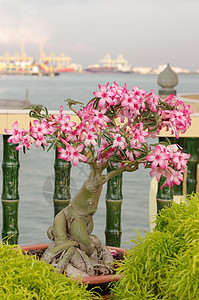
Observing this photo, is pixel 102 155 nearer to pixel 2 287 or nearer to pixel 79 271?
pixel 79 271

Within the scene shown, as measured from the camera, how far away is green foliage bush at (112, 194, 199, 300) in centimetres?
220

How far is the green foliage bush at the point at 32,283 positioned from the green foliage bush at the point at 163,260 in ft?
0.72

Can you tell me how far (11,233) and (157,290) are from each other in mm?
1556

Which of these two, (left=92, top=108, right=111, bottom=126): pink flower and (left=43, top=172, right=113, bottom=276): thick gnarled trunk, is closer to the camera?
(left=92, top=108, right=111, bottom=126): pink flower

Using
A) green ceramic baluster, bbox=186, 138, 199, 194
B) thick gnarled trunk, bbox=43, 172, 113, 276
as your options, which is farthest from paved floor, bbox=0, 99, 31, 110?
thick gnarled trunk, bbox=43, 172, 113, 276

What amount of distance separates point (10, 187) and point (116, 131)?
1.10 m

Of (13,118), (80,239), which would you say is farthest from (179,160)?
(13,118)

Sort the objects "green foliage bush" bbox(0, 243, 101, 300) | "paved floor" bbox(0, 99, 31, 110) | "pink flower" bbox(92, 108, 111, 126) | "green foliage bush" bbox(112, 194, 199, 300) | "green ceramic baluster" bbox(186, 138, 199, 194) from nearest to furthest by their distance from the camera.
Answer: "green foliage bush" bbox(0, 243, 101, 300)
"green foliage bush" bbox(112, 194, 199, 300)
"pink flower" bbox(92, 108, 111, 126)
"green ceramic baluster" bbox(186, 138, 199, 194)
"paved floor" bbox(0, 99, 31, 110)

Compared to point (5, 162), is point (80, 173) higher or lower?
lower

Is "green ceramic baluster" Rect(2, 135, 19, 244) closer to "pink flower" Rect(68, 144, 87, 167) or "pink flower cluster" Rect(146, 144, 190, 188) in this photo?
"pink flower" Rect(68, 144, 87, 167)

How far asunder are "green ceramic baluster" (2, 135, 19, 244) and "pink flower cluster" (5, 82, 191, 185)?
715 millimetres

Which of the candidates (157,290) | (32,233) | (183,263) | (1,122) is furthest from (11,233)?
(32,233)

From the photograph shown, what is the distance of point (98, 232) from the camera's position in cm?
1967

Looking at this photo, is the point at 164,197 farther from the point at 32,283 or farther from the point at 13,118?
the point at 32,283
